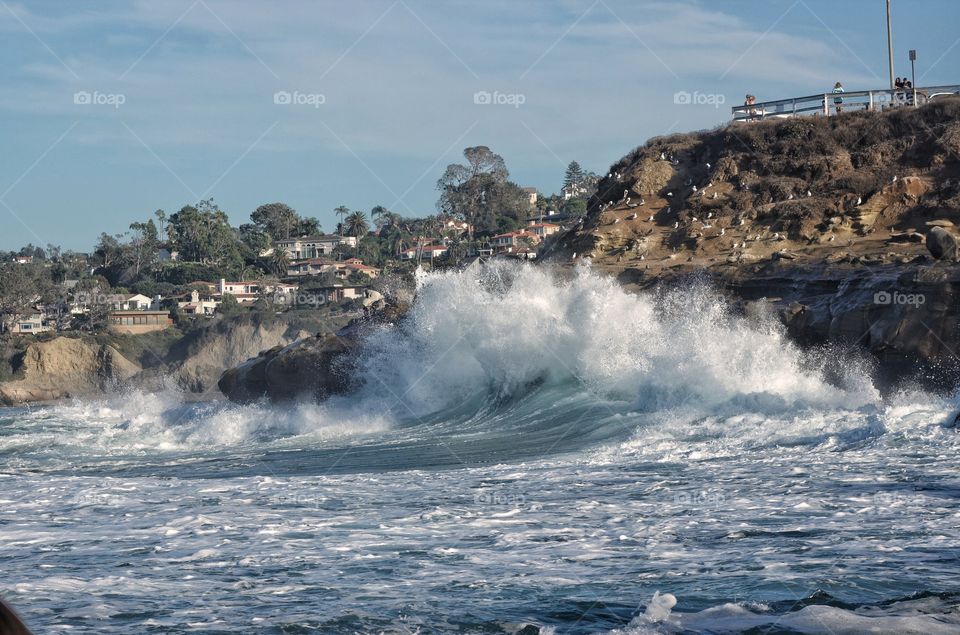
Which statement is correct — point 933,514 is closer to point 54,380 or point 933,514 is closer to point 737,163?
point 737,163

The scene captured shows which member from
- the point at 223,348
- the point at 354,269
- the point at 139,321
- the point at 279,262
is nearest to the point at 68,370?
the point at 223,348

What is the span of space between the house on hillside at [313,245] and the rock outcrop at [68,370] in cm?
5886

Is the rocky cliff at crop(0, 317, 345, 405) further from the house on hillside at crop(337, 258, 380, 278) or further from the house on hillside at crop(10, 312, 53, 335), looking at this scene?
the house on hillside at crop(337, 258, 380, 278)

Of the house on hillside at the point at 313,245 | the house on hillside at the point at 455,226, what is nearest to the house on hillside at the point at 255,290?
the house on hillside at the point at 455,226

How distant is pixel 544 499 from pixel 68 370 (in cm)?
5436

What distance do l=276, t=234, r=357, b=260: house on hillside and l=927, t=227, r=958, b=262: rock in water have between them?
336 ft

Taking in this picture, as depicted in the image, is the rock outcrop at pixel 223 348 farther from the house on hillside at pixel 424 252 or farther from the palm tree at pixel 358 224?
the palm tree at pixel 358 224

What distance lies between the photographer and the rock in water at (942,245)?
815 inches

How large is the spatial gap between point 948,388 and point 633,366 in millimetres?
6323

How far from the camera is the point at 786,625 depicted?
7070mm

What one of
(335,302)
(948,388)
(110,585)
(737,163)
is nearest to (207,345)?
(335,302)

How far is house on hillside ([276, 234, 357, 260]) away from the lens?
122 metres

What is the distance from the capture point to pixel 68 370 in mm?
61062

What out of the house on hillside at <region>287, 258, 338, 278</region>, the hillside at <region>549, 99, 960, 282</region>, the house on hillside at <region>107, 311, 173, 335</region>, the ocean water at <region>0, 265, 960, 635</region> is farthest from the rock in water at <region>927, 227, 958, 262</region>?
the house on hillside at <region>287, 258, 338, 278</region>
